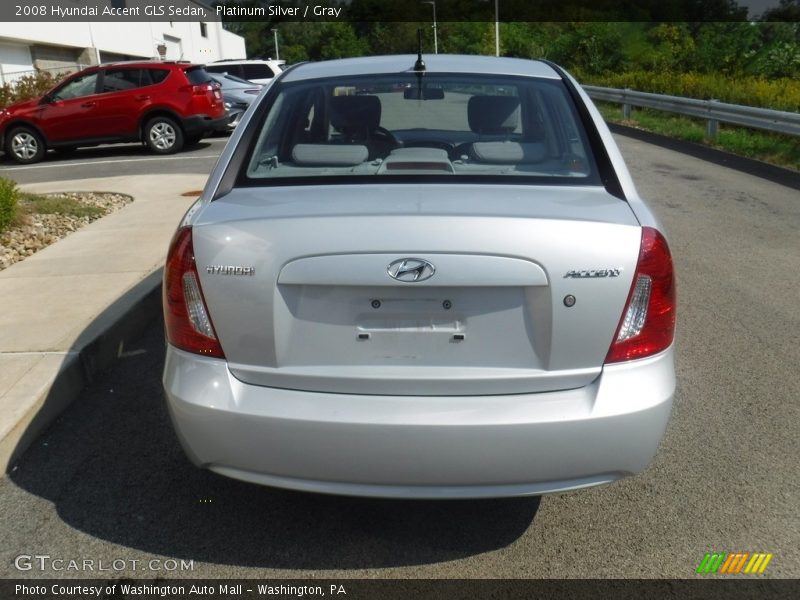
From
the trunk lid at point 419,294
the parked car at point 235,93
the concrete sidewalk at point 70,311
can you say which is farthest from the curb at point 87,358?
the parked car at point 235,93

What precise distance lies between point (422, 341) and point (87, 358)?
2.82 meters

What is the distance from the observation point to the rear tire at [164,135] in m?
16.6

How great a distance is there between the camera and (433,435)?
8.82 feet

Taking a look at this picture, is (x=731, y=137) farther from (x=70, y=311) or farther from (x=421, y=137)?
(x=70, y=311)

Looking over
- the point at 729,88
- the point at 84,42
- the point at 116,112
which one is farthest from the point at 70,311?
the point at 84,42

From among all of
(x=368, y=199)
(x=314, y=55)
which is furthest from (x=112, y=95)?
(x=314, y=55)

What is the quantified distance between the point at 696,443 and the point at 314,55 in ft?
359

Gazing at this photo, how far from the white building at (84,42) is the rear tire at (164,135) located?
14.2m

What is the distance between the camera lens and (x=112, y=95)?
1652 cm

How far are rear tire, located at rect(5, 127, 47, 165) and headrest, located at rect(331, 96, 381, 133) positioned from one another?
14491 millimetres

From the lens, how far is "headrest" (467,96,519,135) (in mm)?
4062

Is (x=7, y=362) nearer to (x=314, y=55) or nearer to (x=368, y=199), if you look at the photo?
(x=368, y=199)

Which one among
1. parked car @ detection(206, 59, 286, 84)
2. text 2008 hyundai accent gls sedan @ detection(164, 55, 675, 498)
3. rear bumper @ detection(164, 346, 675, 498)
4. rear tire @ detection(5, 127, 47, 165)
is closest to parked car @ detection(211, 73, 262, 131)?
parked car @ detection(206, 59, 286, 84)

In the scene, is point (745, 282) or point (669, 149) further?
point (669, 149)
